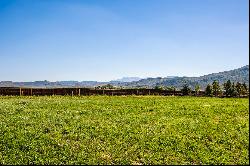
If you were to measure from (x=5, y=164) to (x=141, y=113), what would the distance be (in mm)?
14258

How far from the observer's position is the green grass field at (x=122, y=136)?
68.8 feet

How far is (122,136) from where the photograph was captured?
954 inches

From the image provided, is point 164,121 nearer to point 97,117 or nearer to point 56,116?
point 97,117

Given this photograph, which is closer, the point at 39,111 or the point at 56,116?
the point at 56,116

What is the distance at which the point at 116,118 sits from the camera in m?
29.5

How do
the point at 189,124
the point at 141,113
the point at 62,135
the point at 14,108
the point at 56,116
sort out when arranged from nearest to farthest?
the point at 62,135 → the point at 189,124 → the point at 56,116 → the point at 141,113 → the point at 14,108

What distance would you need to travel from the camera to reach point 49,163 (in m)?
20.4

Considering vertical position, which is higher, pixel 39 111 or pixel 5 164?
pixel 39 111

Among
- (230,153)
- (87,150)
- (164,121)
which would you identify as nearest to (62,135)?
(87,150)

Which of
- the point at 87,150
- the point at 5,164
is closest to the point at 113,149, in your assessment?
the point at 87,150

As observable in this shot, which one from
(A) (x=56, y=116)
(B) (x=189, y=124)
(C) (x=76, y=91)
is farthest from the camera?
(C) (x=76, y=91)

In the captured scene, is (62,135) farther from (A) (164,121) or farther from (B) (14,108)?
(B) (14,108)

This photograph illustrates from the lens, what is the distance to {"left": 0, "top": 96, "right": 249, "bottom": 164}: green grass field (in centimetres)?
2098

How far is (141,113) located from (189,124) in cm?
552
